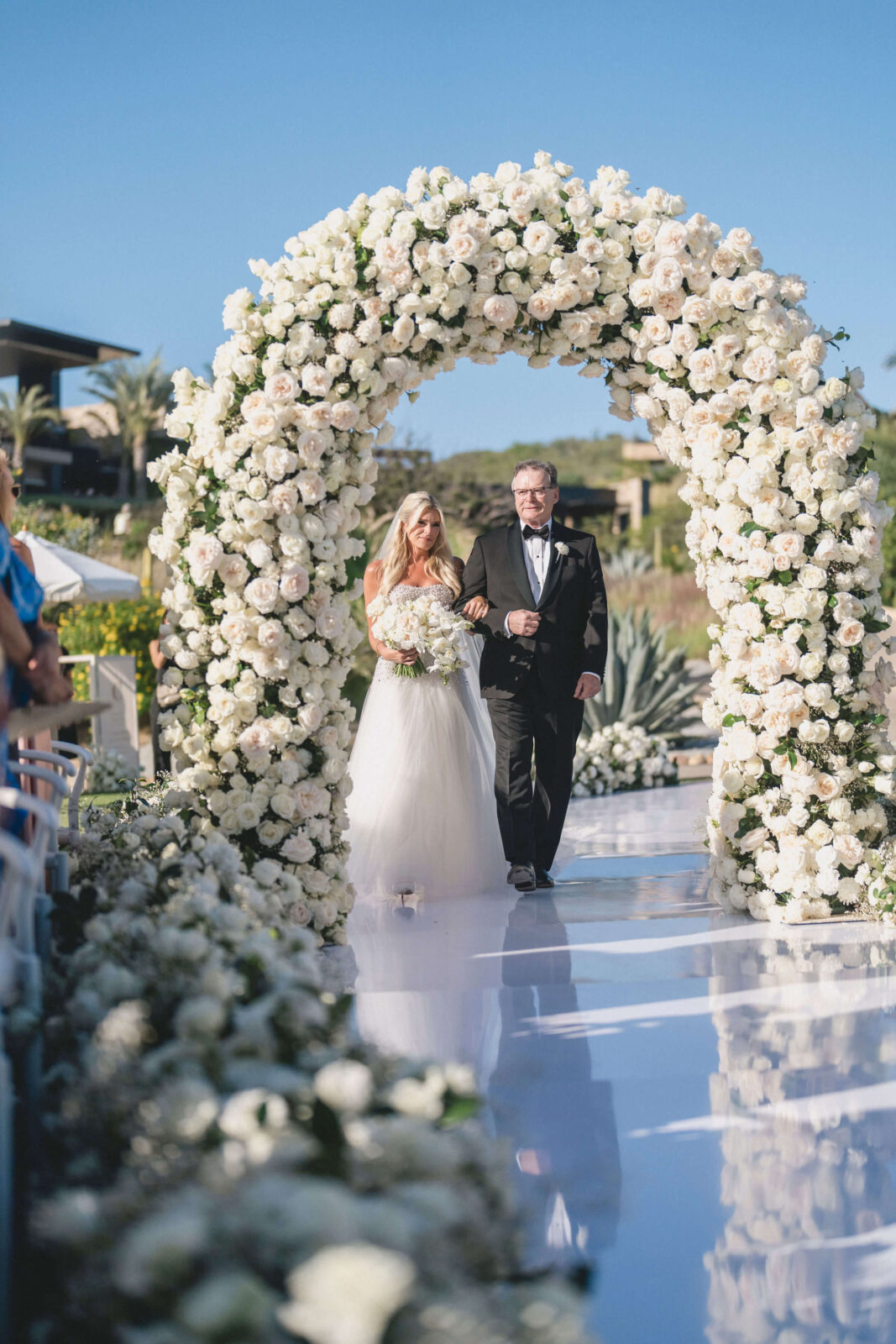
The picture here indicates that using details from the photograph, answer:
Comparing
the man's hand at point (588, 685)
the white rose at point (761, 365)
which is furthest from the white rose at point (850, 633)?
the man's hand at point (588, 685)

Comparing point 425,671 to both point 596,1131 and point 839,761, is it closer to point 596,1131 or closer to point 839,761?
point 839,761


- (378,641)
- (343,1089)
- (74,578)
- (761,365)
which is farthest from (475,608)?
(74,578)

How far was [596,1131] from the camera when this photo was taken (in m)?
2.91

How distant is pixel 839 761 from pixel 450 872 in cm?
194

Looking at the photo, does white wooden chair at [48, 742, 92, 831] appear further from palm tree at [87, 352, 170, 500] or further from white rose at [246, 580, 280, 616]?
palm tree at [87, 352, 170, 500]

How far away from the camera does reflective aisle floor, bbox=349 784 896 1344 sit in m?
2.21

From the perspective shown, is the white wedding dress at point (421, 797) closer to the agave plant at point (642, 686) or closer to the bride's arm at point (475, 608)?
the bride's arm at point (475, 608)

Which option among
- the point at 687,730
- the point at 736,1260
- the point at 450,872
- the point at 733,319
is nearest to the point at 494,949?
the point at 450,872

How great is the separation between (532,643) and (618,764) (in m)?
5.12

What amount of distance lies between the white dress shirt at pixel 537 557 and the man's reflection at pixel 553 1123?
2060mm

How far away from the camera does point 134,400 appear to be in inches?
1485

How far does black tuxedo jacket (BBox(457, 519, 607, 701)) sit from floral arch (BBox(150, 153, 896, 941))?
773mm

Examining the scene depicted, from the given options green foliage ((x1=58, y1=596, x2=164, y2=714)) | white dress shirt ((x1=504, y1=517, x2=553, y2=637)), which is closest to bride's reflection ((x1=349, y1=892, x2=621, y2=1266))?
white dress shirt ((x1=504, y1=517, x2=553, y2=637))

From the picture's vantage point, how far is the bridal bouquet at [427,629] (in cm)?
557
